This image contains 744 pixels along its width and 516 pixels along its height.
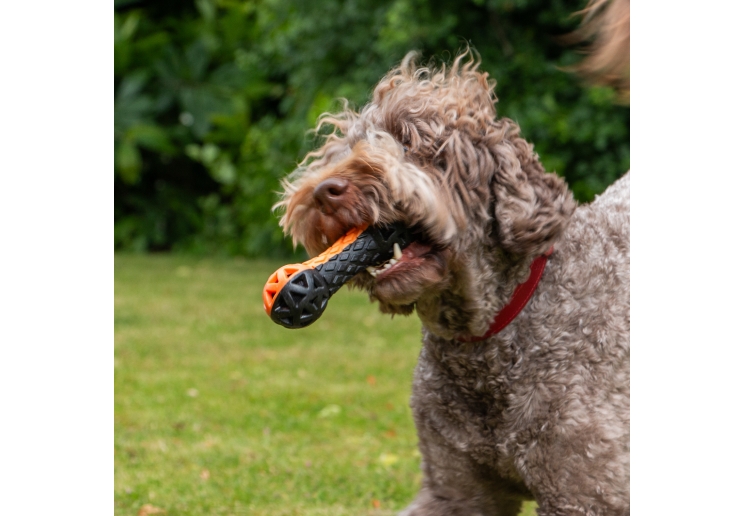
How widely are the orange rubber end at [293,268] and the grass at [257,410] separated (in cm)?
193

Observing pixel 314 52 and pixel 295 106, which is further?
pixel 295 106

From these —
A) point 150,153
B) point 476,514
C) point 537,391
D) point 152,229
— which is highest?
point 150,153

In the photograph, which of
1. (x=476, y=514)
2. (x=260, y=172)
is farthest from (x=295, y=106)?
(x=476, y=514)

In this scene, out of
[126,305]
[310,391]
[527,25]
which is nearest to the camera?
[310,391]

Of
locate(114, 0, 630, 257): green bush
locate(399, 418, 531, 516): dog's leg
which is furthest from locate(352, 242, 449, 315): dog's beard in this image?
locate(114, 0, 630, 257): green bush

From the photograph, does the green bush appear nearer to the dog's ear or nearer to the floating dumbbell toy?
the dog's ear

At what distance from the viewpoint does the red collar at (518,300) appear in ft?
9.82

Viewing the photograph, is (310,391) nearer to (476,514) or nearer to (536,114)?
(476,514)

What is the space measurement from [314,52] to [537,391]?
9.60m

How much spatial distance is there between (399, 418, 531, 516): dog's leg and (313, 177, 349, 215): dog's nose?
88 cm

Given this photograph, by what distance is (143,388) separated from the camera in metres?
6.54

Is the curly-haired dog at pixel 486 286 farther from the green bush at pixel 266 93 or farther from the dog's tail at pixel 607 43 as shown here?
the green bush at pixel 266 93

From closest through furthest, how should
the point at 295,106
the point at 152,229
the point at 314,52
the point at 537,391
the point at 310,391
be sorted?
1. the point at 537,391
2. the point at 310,391
3. the point at 314,52
4. the point at 295,106
5. the point at 152,229

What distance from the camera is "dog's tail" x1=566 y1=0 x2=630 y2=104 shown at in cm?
350
